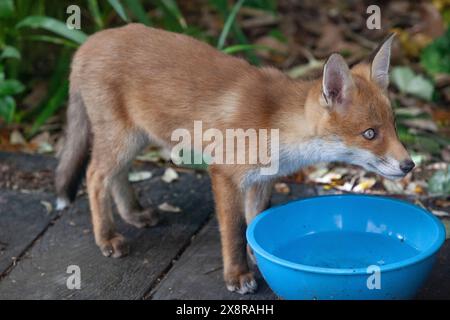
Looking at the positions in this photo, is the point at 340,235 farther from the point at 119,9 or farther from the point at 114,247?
the point at 119,9

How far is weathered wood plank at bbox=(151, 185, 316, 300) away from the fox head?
0.90 metres

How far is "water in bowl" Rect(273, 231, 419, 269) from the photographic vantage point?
434 centimetres

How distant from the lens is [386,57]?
4.27 m

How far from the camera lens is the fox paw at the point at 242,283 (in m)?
4.38

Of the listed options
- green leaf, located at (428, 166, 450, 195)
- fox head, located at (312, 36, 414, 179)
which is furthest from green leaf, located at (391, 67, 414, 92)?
fox head, located at (312, 36, 414, 179)

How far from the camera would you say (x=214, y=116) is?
14.6ft

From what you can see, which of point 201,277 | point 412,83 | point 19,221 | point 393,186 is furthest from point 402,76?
point 19,221

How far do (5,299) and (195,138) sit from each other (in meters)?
1.32

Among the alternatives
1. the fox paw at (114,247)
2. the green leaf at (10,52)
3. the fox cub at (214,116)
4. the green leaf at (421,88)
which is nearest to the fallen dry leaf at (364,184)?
the fox cub at (214,116)

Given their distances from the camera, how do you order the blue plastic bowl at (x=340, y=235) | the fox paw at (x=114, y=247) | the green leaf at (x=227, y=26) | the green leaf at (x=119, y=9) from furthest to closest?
the green leaf at (x=227, y=26), the green leaf at (x=119, y=9), the fox paw at (x=114, y=247), the blue plastic bowl at (x=340, y=235)

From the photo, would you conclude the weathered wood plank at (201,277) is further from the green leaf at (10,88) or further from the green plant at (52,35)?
the green leaf at (10,88)

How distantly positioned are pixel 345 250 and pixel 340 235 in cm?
12

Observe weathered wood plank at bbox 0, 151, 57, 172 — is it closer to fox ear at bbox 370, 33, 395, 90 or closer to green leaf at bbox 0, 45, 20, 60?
green leaf at bbox 0, 45, 20, 60
